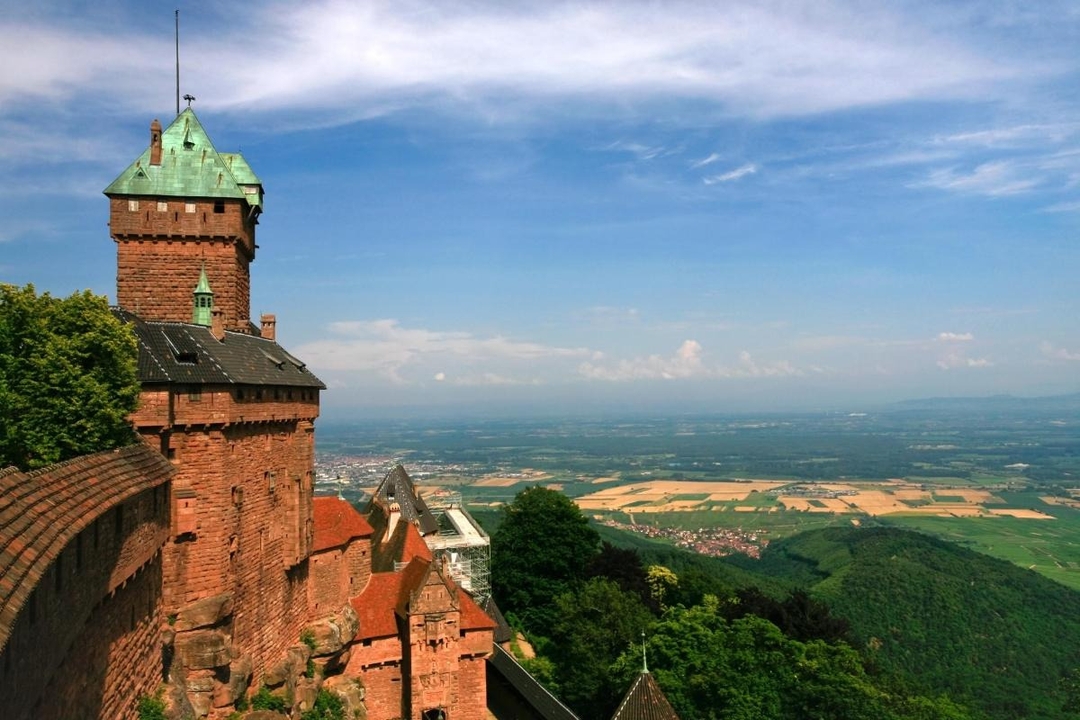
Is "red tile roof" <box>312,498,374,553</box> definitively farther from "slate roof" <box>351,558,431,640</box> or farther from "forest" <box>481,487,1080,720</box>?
"forest" <box>481,487,1080,720</box>

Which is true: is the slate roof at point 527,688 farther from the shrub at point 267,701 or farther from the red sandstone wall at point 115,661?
the red sandstone wall at point 115,661

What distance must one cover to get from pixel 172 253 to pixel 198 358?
25.4 ft

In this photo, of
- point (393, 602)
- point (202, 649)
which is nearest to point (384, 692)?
point (393, 602)

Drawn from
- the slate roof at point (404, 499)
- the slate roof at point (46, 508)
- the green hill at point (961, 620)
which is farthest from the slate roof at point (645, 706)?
the green hill at point (961, 620)

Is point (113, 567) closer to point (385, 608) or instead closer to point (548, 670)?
point (385, 608)

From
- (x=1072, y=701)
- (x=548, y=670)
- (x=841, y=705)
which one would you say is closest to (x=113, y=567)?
(x=841, y=705)

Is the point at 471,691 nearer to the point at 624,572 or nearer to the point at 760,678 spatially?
the point at 760,678

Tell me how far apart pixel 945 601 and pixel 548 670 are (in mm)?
52437

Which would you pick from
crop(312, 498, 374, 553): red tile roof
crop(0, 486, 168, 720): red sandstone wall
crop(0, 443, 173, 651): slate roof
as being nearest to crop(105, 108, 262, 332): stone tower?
crop(312, 498, 374, 553): red tile roof

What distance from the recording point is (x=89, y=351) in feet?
55.3

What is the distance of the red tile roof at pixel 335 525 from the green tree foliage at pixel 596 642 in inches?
509

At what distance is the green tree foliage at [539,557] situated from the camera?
157 ft

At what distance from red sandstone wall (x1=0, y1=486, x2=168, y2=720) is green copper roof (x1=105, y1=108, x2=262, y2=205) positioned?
42.1 ft

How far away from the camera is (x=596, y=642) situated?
124ft
